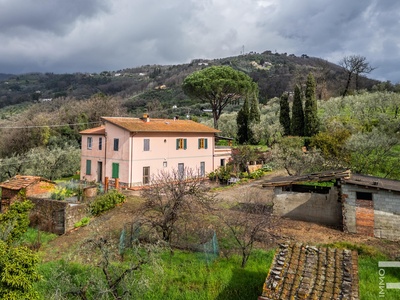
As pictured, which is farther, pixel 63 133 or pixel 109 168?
pixel 63 133

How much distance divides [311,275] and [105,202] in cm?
1387

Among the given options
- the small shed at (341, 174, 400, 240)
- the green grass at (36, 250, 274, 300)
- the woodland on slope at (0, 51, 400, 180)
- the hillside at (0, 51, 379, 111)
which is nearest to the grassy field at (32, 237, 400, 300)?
the green grass at (36, 250, 274, 300)

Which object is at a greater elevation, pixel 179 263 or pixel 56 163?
pixel 56 163

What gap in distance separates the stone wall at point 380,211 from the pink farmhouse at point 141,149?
16685 millimetres

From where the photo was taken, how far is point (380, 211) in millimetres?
13695

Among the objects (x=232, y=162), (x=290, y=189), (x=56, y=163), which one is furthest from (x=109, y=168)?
(x=290, y=189)

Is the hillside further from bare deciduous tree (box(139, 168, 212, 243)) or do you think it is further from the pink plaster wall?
bare deciduous tree (box(139, 168, 212, 243))

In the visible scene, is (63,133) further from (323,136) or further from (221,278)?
(221,278)

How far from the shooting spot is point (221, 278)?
9.94 meters

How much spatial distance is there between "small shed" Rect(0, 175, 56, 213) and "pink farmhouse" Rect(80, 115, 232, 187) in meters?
7.19

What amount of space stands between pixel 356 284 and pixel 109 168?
23482mm

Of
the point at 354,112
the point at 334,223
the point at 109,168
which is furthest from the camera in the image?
the point at 354,112

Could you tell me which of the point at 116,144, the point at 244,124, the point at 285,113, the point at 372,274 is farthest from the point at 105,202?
the point at 285,113

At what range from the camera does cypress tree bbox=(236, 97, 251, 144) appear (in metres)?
41.3
